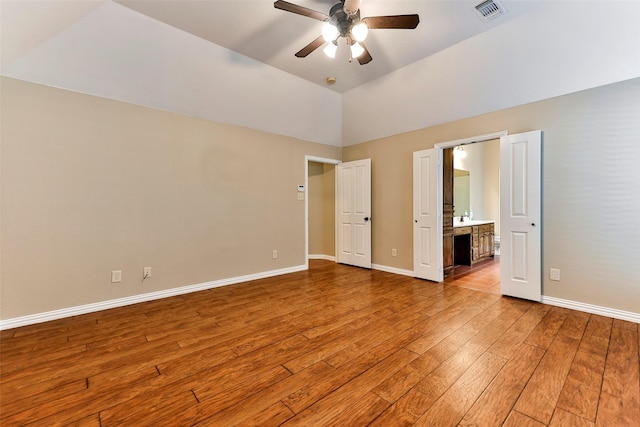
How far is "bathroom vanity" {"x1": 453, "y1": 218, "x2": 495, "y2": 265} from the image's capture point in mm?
5018

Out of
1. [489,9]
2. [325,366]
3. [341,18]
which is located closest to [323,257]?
[325,366]

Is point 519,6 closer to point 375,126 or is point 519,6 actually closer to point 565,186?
point 565,186

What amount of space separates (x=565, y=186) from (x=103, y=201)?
5237 mm

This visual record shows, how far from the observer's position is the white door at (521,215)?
3008 millimetres

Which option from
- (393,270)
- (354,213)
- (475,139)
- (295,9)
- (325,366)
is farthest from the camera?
(354,213)

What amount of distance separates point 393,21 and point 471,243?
14.3ft

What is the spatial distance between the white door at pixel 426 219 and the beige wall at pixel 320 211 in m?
2.07

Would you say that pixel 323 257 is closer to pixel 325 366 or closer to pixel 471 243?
pixel 471 243

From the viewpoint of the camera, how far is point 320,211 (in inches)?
234

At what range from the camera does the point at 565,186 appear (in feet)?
9.39

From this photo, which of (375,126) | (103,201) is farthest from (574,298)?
(103,201)

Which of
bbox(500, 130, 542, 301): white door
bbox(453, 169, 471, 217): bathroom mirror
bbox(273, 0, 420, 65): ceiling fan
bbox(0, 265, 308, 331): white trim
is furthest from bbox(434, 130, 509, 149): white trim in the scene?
bbox(0, 265, 308, 331): white trim

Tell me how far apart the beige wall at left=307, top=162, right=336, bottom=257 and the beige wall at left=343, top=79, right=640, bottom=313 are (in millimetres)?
3342

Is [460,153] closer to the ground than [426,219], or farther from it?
farther from it
